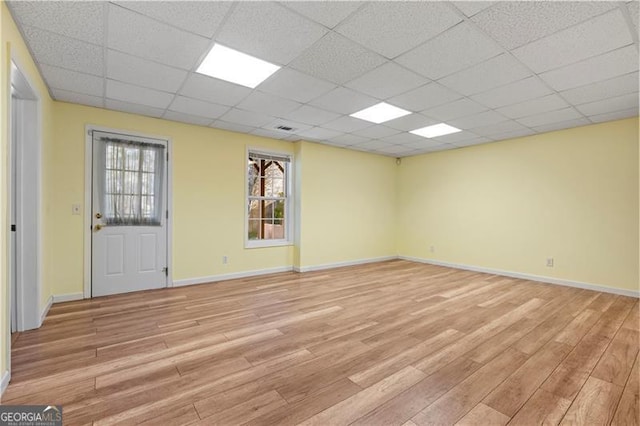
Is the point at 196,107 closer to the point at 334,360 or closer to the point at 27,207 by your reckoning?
the point at 27,207

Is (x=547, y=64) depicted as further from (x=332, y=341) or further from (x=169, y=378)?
(x=169, y=378)

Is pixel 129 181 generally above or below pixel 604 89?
below


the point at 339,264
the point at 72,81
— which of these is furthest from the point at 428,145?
the point at 72,81

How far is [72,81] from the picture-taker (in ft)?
10.5

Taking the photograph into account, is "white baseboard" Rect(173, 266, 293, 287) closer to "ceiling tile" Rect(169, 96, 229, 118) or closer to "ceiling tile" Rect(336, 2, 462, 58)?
"ceiling tile" Rect(169, 96, 229, 118)

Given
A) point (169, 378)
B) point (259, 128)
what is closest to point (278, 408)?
point (169, 378)

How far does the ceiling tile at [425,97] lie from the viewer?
132 inches

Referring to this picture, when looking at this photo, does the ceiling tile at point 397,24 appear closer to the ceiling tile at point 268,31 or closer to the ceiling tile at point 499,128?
the ceiling tile at point 268,31

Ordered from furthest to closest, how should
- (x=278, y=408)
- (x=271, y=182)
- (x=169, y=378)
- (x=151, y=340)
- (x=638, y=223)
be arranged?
(x=271, y=182) → (x=638, y=223) → (x=151, y=340) → (x=169, y=378) → (x=278, y=408)

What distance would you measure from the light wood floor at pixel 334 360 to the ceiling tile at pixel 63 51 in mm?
2508

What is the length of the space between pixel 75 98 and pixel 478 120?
5334mm

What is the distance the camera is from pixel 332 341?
2.72m

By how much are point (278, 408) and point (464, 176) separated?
18.8 ft
